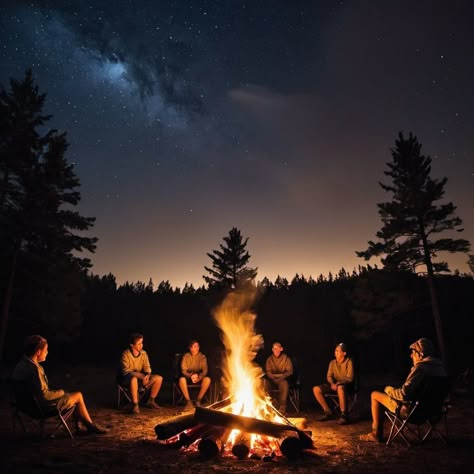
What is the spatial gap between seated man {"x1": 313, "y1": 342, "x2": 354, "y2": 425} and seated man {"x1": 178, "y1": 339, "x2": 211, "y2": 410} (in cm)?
242

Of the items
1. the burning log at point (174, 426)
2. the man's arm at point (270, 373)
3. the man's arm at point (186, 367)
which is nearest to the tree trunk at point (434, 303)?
the man's arm at point (270, 373)

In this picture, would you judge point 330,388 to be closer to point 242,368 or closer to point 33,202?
point 242,368

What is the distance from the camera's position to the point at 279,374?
7.57 m

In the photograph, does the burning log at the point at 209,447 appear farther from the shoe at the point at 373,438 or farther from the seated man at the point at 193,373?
the seated man at the point at 193,373

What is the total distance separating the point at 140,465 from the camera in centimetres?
378

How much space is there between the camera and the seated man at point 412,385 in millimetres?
4590

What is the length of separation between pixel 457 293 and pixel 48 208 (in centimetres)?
2881

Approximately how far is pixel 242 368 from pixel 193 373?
156 cm

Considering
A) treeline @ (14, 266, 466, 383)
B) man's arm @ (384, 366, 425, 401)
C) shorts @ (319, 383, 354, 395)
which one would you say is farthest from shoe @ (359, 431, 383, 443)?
treeline @ (14, 266, 466, 383)

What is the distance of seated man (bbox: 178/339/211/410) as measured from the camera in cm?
755

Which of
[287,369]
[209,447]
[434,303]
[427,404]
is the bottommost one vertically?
[209,447]

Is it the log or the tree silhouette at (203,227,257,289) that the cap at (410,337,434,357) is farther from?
the tree silhouette at (203,227,257,289)

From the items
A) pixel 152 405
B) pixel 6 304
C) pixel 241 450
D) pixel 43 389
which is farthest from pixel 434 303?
pixel 6 304

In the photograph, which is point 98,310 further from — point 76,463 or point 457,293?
point 76,463
